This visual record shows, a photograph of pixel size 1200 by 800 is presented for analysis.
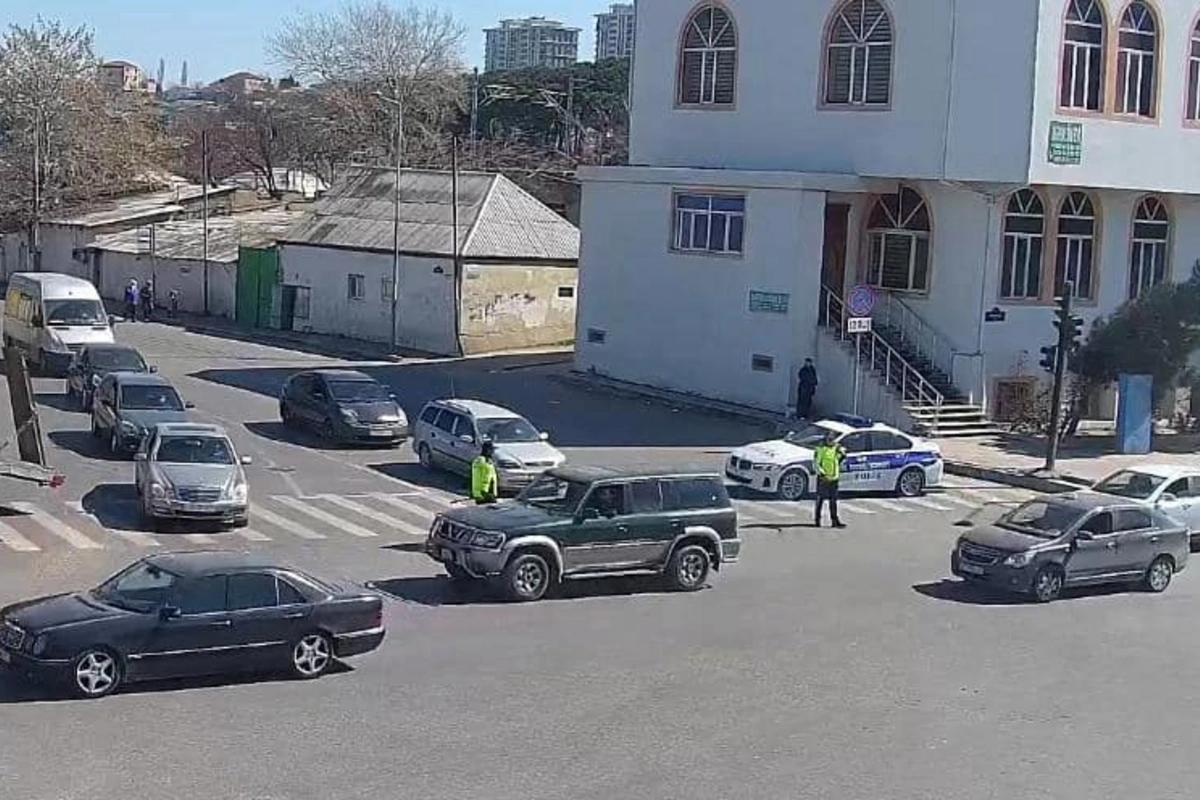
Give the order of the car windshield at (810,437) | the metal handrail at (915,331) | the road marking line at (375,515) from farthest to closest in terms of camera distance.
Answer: the metal handrail at (915,331) → the car windshield at (810,437) → the road marking line at (375,515)

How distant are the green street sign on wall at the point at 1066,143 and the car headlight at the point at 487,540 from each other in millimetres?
22558

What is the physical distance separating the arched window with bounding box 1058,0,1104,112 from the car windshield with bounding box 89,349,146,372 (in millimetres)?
21264

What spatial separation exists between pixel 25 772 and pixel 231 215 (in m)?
59.8

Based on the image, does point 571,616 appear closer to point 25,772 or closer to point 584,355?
point 25,772

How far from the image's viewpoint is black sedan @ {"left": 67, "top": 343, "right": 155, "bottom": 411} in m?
37.9

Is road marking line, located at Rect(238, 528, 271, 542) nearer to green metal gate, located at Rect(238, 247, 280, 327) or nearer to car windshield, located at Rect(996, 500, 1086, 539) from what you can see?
car windshield, located at Rect(996, 500, 1086, 539)

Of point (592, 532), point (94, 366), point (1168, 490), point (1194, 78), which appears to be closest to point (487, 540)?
point (592, 532)

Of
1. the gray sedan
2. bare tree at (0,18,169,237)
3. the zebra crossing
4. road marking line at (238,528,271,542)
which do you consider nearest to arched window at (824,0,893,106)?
the zebra crossing

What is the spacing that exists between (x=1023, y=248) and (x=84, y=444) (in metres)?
22.1

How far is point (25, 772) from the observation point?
13.8 metres

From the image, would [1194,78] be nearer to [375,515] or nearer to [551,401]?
[551,401]

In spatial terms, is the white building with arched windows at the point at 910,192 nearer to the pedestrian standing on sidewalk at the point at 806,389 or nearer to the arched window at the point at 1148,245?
the arched window at the point at 1148,245

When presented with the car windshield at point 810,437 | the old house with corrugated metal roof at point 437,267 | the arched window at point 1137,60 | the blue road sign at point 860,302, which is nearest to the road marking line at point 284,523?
the car windshield at point 810,437

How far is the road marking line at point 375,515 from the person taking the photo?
89.6 feet
